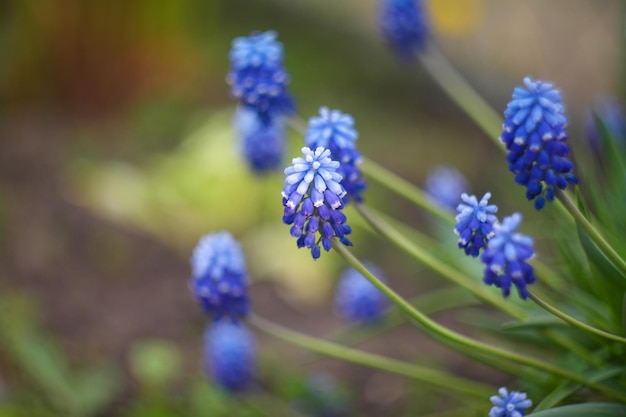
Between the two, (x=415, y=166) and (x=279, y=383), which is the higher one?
(x=415, y=166)

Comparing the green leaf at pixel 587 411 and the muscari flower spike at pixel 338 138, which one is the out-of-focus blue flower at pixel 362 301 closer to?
the muscari flower spike at pixel 338 138

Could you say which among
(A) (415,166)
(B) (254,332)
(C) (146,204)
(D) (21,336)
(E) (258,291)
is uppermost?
(A) (415,166)

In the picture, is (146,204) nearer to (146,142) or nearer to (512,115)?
(146,142)

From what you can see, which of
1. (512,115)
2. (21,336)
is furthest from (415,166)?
(512,115)

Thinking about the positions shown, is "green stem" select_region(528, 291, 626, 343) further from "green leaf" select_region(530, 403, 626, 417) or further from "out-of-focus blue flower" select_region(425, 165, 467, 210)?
"out-of-focus blue flower" select_region(425, 165, 467, 210)

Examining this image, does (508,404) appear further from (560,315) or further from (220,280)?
(220,280)

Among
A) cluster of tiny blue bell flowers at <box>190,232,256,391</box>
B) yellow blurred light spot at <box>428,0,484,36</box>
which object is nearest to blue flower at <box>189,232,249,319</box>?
cluster of tiny blue bell flowers at <box>190,232,256,391</box>

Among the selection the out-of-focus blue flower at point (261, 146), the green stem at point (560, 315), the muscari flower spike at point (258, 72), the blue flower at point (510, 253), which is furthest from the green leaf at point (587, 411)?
the out-of-focus blue flower at point (261, 146)
